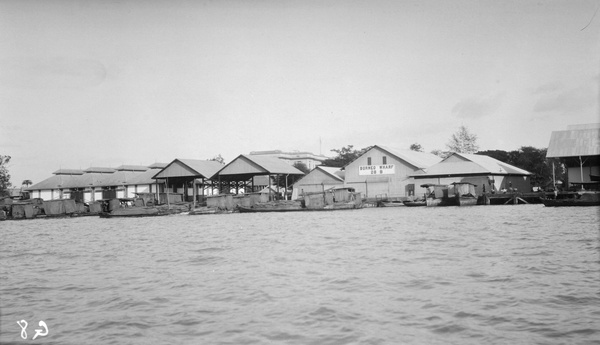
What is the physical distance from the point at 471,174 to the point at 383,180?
24.6ft

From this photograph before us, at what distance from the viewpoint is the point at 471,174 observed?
43.5 metres

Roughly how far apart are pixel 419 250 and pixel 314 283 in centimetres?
471

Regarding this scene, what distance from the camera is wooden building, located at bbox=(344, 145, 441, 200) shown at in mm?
45875

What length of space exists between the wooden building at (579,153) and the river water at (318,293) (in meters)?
22.9

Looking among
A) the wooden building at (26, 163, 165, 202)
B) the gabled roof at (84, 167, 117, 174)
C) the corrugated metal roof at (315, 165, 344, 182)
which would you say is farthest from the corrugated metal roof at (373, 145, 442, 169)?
the gabled roof at (84, 167, 117, 174)

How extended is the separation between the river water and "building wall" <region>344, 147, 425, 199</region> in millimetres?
30507

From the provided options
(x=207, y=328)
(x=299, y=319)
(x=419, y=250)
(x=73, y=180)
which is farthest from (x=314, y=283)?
(x=73, y=180)

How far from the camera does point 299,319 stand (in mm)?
7293

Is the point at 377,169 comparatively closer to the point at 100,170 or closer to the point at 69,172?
the point at 100,170

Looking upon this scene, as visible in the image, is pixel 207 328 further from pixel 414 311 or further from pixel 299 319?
pixel 414 311

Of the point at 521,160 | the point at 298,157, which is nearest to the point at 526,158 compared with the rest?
the point at 521,160

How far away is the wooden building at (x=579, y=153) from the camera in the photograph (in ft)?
116

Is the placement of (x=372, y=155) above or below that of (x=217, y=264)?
above

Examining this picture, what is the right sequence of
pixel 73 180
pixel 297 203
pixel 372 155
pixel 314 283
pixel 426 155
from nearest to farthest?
pixel 314 283 < pixel 297 203 < pixel 372 155 < pixel 426 155 < pixel 73 180
